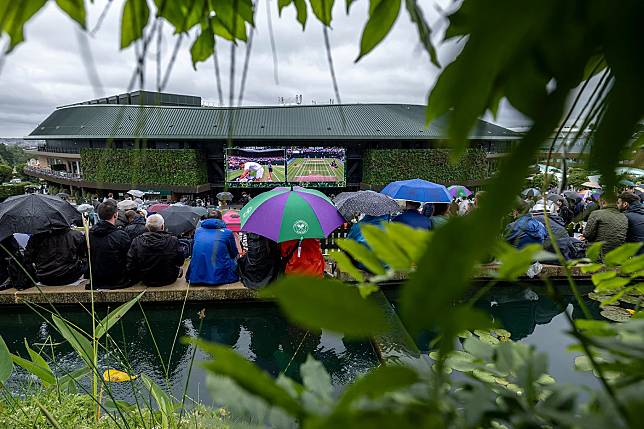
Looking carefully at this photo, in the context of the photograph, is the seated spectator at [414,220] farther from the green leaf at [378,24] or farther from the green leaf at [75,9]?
the green leaf at [75,9]

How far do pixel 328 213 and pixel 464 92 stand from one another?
4.17 metres

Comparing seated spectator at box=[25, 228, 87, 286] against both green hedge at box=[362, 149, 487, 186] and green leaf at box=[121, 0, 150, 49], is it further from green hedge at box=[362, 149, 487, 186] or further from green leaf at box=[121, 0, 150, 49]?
green hedge at box=[362, 149, 487, 186]

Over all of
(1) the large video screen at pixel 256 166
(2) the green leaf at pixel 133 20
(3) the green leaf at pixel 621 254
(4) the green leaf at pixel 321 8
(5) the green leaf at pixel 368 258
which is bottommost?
(1) the large video screen at pixel 256 166

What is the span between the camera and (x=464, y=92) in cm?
20

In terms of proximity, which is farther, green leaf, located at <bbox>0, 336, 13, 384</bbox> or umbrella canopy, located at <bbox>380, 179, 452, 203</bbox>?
umbrella canopy, located at <bbox>380, 179, 452, 203</bbox>

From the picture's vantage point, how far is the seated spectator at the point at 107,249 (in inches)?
165

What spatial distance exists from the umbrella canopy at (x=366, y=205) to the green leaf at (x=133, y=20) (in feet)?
14.6

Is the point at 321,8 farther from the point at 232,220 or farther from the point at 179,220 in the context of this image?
the point at 232,220

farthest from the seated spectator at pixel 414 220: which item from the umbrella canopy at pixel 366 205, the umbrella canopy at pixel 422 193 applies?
the umbrella canopy at pixel 422 193

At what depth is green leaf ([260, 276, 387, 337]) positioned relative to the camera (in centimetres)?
25

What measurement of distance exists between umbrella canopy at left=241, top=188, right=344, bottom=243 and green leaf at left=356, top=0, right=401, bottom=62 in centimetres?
350

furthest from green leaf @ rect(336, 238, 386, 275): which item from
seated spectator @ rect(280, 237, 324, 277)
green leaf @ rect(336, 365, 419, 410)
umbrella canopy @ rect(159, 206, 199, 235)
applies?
umbrella canopy @ rect(159, 206, 199, 235)

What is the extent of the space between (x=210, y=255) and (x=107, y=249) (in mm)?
1019

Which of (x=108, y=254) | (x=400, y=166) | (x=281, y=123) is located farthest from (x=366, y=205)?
(x=281, y=123)
